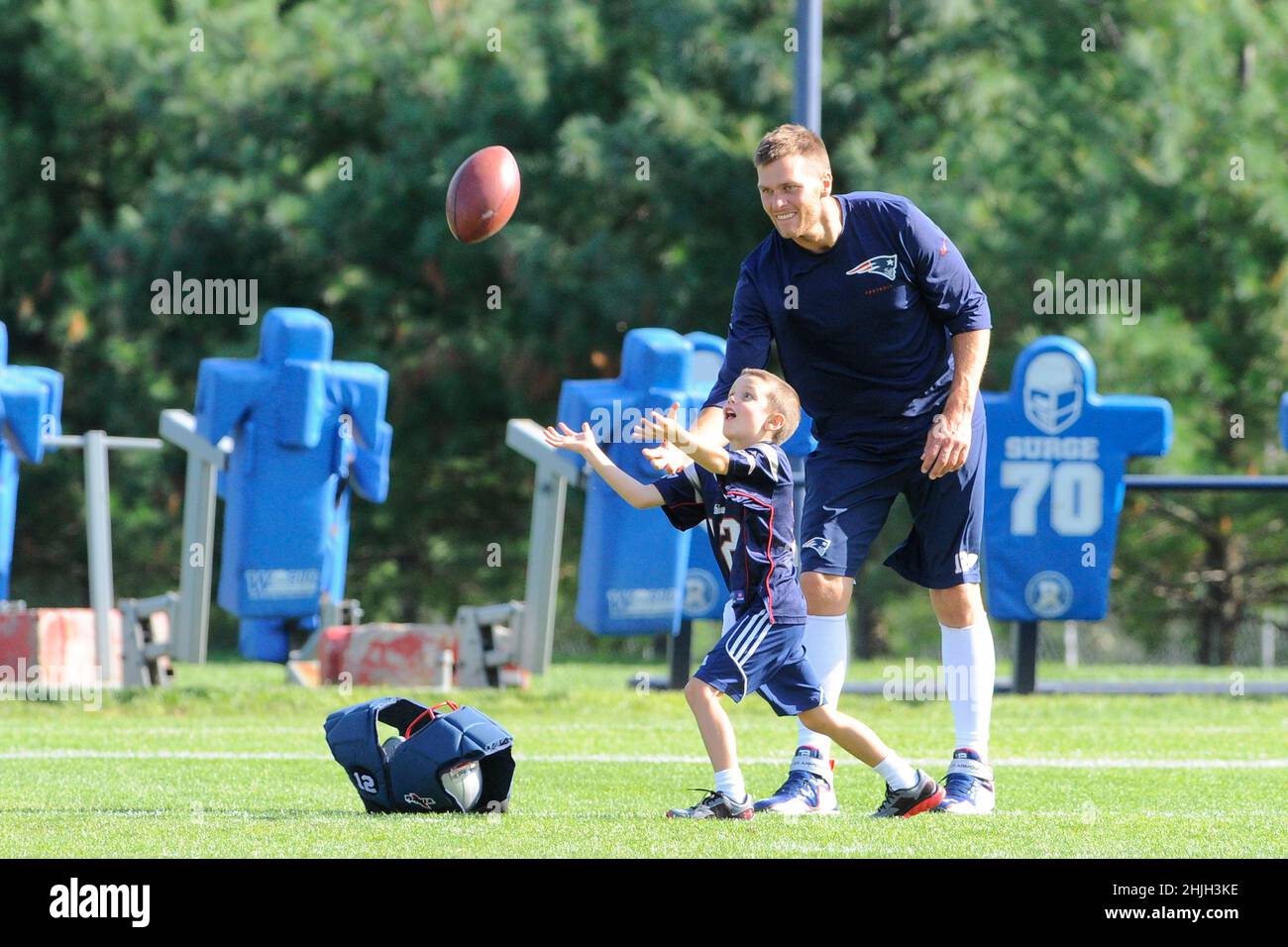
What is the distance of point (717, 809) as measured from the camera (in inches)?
211

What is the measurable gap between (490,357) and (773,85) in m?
4.07

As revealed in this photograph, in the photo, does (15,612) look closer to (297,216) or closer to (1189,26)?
(297,216)

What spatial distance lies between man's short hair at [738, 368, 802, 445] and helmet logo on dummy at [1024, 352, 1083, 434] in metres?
6.25

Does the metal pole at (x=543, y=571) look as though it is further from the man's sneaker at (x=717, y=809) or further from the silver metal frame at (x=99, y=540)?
the man's sneaker at (x=717, y=809)

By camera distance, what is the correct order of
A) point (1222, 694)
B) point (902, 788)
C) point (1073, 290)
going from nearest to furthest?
point (902, 788) < point (1222, 694) < point (1073, 290)

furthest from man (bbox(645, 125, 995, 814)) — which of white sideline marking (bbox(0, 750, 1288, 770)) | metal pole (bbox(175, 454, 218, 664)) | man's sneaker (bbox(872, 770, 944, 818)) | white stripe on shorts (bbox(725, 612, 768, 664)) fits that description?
metal pole (bbox(175, 454, 218, 664))

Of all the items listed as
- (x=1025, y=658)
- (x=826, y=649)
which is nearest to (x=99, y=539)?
(x=1025, y=658)

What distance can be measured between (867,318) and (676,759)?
2470 millimetres

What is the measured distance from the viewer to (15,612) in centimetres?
1302

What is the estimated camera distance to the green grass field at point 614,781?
4742mm

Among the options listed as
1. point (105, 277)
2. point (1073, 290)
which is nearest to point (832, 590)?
point (1073, 290)

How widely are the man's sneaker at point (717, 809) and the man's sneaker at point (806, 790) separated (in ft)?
0.66

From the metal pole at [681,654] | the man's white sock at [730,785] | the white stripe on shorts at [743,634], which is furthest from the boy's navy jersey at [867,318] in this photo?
the metal pole at [681,654]

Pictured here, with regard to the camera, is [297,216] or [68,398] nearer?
[297,216]
